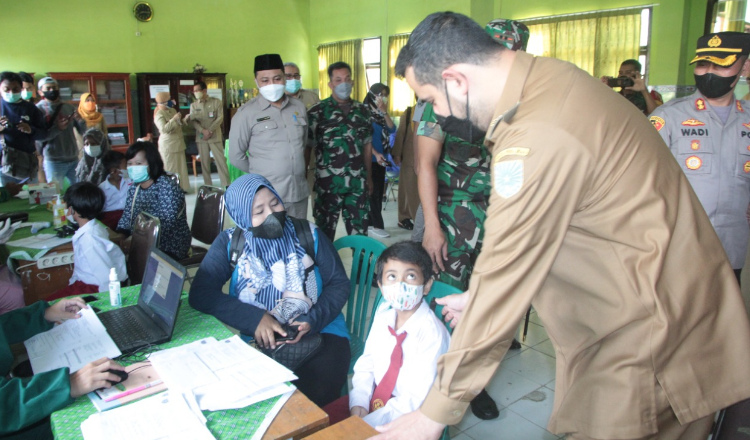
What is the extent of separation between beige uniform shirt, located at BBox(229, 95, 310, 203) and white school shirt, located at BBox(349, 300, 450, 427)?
6.42 ft

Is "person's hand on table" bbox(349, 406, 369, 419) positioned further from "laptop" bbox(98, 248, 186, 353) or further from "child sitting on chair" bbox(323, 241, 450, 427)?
"laptop" bbox(98, 248, 186, 353)

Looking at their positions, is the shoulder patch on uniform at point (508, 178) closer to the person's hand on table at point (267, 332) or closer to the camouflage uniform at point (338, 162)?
the person's hand on table at point (267, 332)

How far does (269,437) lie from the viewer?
115 centimetres

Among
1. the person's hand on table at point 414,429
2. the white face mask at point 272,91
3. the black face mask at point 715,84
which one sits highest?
the white face mask at point 272,91

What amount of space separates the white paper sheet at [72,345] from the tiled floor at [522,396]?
1451 mm

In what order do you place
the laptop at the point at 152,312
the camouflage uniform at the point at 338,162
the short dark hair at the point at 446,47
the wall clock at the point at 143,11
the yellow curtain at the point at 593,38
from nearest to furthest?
the short dark hair at the point at 446,47, the laptop at the point at 152,312, the camouflage uniform at the point at 338,162, the yellow curtain at the point at 593,38, the wall clock at the point at 143,11

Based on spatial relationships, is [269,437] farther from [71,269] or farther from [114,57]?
[114,57]

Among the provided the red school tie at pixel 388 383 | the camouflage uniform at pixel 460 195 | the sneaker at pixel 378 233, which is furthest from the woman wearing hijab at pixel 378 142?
the red school tie at pixel 388 383

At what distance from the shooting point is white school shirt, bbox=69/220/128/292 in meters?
2.67

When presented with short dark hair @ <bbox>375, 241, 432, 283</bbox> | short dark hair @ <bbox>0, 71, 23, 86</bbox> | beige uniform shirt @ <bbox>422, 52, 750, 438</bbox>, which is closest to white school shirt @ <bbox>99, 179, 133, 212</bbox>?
short dark hair @ <bbox>0, 71, 23, 86</bbox>

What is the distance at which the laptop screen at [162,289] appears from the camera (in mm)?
1627

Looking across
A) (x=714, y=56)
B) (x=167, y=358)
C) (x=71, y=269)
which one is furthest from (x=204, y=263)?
(x=714, y=56)

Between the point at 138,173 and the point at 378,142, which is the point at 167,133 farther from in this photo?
the point at 138,173

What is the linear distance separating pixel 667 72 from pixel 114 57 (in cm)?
906
